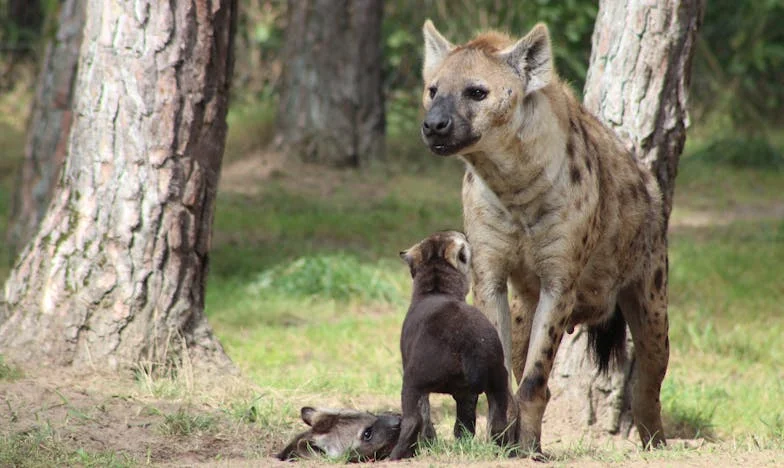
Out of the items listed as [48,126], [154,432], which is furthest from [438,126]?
[48,126]

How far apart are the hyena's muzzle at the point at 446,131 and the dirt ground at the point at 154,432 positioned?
1.22 metres

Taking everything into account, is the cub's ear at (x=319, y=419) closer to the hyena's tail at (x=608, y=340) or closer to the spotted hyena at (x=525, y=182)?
the spotted hyena at (x=525, y=182)

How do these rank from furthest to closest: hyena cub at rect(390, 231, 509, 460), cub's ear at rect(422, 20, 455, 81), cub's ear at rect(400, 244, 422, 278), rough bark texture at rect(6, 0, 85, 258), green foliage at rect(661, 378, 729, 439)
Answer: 1. rough bark texture at rect(6, 0, 85, 258)
2. green foliage at rect(661, 378, 729, 439)
3. cub's ear at rect(422, 20, 455, 81)
4. cub's ear at rect(400, 244, 422, 278)
5. hyena cub at rect(390, 231, 509, 460)

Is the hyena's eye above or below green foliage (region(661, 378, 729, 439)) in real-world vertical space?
above

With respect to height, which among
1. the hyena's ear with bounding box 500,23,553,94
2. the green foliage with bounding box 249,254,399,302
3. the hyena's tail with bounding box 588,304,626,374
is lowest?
the green foliage with bounding box 249,254,399,302

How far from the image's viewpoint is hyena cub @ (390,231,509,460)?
4.29 metres

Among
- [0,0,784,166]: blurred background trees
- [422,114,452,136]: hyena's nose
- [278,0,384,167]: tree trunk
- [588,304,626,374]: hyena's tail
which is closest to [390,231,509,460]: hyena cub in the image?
[422,114,452,136]: hyena's nose

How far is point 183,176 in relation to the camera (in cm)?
547

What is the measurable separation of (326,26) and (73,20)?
3.76 metres

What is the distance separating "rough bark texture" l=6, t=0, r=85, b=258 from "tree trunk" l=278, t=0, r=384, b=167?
11.5 ft

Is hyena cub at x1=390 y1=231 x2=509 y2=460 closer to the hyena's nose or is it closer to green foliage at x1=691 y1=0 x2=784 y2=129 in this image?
the hyena's nose

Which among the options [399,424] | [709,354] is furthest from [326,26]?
[399,424]

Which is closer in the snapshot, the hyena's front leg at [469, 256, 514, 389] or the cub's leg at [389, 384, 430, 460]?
the cub's leg at [389, 384, 430, 460]

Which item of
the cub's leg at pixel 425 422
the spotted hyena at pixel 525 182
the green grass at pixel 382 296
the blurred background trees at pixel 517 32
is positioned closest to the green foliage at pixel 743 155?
the blurred background trees at pixel 517 32
